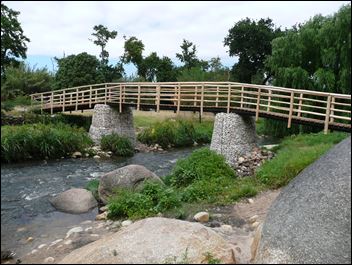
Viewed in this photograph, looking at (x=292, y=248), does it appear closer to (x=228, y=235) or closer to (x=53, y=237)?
(x=228, y=235)

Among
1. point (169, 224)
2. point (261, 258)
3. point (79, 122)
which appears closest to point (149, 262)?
point (169, 224)

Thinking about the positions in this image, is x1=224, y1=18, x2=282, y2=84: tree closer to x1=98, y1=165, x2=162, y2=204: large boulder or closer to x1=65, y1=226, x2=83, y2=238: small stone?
x1=98, y1=165, x2=162, y2=204: large boulder

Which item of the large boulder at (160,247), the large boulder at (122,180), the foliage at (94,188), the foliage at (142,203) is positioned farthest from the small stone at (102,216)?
the large boulder at (160,247)

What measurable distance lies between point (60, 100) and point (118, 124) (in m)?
5.36

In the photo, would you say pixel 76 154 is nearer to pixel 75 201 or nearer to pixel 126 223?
pixel 75 201

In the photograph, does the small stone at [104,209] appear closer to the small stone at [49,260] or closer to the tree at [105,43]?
the small stone at [49,260]

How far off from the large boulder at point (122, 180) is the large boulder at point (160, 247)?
5986mm

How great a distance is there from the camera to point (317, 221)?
703 centimetres

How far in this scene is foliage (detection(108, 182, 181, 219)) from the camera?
12.3 metres

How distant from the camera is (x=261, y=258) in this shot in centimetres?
717

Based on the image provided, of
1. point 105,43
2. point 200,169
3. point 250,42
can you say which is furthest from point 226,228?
point 105,43

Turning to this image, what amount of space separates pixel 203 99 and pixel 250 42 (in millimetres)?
17655

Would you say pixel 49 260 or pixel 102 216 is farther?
pixel 102 216

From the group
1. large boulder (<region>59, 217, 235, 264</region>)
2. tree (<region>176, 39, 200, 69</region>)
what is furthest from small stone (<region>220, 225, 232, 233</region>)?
tree (<region>176, 39, 200, 69</region>)
